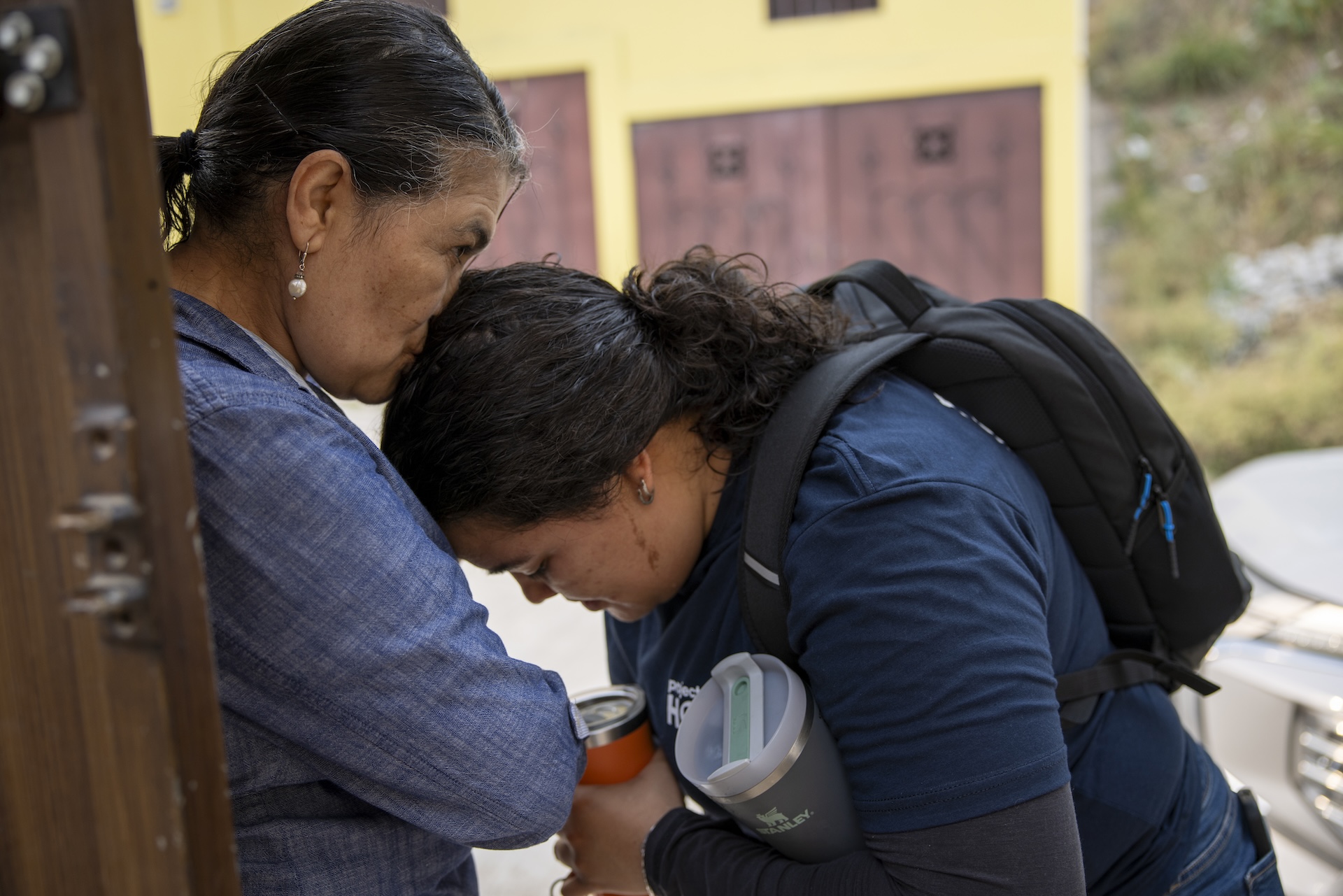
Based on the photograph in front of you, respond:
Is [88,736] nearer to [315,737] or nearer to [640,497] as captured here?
[315,737]

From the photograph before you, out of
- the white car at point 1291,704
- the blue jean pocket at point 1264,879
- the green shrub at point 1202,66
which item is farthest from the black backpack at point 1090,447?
the green shrub at point 1202,66

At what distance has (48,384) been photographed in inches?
24.3

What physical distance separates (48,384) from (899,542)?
79cm

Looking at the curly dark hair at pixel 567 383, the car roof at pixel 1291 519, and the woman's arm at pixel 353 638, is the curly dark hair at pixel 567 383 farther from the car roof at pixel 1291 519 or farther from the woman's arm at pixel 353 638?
the car roof at pixel 1291 519

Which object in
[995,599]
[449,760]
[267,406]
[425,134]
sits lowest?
[449,760]

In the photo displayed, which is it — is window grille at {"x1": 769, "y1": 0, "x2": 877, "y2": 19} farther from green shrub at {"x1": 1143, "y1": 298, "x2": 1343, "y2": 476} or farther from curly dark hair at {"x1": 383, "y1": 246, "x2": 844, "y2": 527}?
curly dark hair at {"x1": 383, "y1": 246, "x2": 844, "y2": 527}

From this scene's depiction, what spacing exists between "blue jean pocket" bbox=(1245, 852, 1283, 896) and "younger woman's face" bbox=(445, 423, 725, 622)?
894 mm

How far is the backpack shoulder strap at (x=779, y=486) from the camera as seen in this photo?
122cm

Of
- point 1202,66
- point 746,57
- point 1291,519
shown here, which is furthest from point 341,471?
point 1202,66

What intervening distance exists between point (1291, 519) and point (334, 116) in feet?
8.74

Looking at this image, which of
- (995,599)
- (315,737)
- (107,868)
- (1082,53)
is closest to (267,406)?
(315,737)

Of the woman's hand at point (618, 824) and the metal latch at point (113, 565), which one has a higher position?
the metal latch at point (113, 565)

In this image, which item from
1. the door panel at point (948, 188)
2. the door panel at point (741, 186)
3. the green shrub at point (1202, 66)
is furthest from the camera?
the green shrub at point (1202, 66)

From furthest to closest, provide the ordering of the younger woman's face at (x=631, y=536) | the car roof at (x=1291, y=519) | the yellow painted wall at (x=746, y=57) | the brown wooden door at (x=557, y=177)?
1. the brown wooden door at (x=557, y=177)
2. the yellow painted wall at (x=746, y=57)
3. the car roof at (x=1291, y=519)
4. the younger woman's face at (x=631, y=536)
